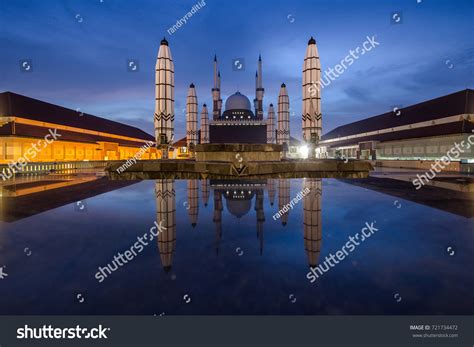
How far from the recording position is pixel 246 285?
122 inches

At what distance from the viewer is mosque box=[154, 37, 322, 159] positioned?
68.5 ft

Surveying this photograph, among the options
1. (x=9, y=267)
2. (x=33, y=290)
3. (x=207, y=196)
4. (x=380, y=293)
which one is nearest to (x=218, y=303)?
(x=380, y=293)

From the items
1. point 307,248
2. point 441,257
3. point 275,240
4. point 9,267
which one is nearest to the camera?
point 9,267

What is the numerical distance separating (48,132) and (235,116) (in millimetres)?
30567

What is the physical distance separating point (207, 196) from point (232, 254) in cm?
522

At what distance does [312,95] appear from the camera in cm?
2281

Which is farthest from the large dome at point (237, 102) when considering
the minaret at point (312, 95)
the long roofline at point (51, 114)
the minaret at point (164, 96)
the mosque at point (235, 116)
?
the minaret at point (164, 96)

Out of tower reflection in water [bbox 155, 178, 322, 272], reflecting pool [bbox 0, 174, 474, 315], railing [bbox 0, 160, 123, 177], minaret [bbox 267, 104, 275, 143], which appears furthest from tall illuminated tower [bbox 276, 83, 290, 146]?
reflecting pool [bbox 0, 174, 474, 315]

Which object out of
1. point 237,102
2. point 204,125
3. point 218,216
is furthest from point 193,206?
point 237,102

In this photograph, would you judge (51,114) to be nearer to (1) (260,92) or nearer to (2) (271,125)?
(2) (271,125)

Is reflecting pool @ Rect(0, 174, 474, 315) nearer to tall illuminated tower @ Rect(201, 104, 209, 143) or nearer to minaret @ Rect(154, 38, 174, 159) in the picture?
minaret @ Rect(154, 38, 174, 159)

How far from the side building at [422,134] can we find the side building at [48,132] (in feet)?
110
